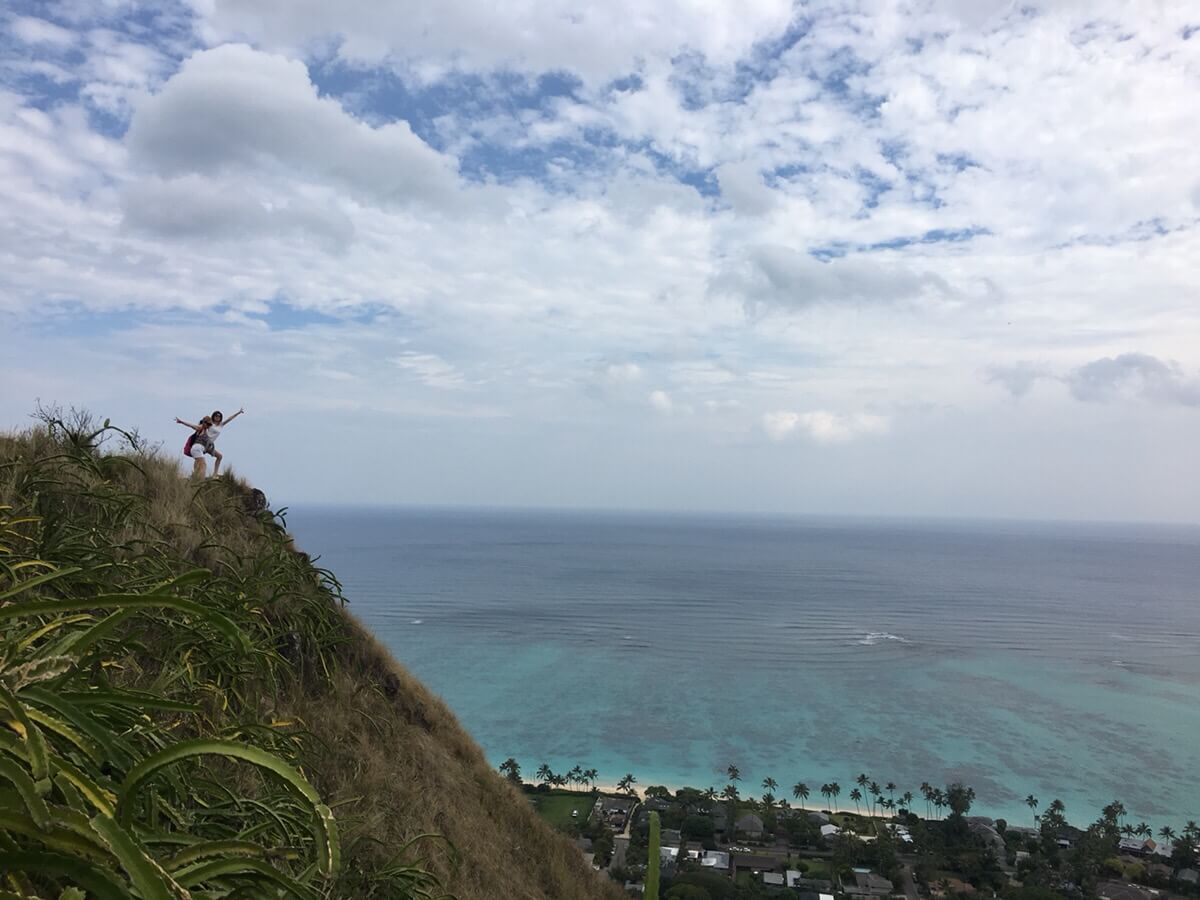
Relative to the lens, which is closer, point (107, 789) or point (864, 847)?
point (107, 789)

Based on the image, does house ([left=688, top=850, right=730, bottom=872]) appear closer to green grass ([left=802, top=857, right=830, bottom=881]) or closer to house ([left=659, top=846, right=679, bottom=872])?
house ([left=659, top=846, right=679, bottom=872])

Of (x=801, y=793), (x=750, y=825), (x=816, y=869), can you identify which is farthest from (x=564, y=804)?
(x=801, y=793)

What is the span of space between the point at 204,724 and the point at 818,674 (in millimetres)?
62351

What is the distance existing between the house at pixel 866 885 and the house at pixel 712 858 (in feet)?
15.7

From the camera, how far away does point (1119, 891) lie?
27.0 metres

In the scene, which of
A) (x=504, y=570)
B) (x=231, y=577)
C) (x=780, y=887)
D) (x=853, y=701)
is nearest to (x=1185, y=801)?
(x=853, y=701)

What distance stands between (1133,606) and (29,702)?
12415 centimetres

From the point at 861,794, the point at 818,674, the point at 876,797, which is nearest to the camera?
the point at 876,797

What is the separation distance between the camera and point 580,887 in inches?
231

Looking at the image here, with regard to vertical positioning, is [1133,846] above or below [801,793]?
above

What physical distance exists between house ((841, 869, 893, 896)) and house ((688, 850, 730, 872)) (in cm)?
477

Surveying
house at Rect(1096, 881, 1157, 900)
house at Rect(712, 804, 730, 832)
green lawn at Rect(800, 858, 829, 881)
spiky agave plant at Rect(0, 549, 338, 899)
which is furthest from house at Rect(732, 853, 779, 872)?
spiky agave plant at Rect(0, 549, 338, 899)

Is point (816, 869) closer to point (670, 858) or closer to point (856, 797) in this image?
point (670, 858)

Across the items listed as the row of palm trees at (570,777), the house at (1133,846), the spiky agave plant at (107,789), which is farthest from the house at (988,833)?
the spiky agave plant at (107,789)
